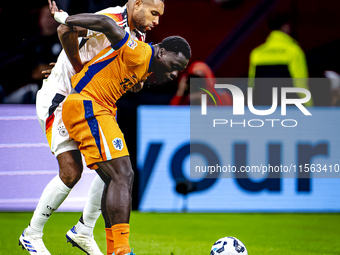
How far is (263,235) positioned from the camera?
181 inches

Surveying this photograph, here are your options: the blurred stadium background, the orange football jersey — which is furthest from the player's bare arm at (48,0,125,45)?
the blurred stadium background

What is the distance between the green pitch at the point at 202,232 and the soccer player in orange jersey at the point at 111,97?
1.08 metres

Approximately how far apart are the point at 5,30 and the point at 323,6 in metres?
4.37

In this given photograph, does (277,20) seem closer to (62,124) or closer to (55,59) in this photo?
(55,59)

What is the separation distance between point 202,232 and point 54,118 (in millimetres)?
2159

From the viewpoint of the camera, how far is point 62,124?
3203 millimetres

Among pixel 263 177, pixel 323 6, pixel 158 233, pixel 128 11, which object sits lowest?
pixel 158 233

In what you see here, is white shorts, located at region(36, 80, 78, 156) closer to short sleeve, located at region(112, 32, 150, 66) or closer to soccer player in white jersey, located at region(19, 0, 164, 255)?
soccer player in white jersey, located at region(19, 0, 164, 255)

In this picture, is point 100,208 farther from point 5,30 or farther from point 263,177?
point 5,30

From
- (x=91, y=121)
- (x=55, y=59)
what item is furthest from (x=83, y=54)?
(x=55, y=59)

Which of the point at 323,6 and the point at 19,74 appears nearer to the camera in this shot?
the point at 19,74

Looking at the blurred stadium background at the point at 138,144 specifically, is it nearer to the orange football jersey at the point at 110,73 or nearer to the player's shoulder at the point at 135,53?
the orange football jersey at the point at 110,73

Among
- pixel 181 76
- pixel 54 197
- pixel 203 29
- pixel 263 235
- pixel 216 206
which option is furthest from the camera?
pixel 203 29

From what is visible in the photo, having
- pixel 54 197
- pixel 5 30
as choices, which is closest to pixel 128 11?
pixel 54 197
